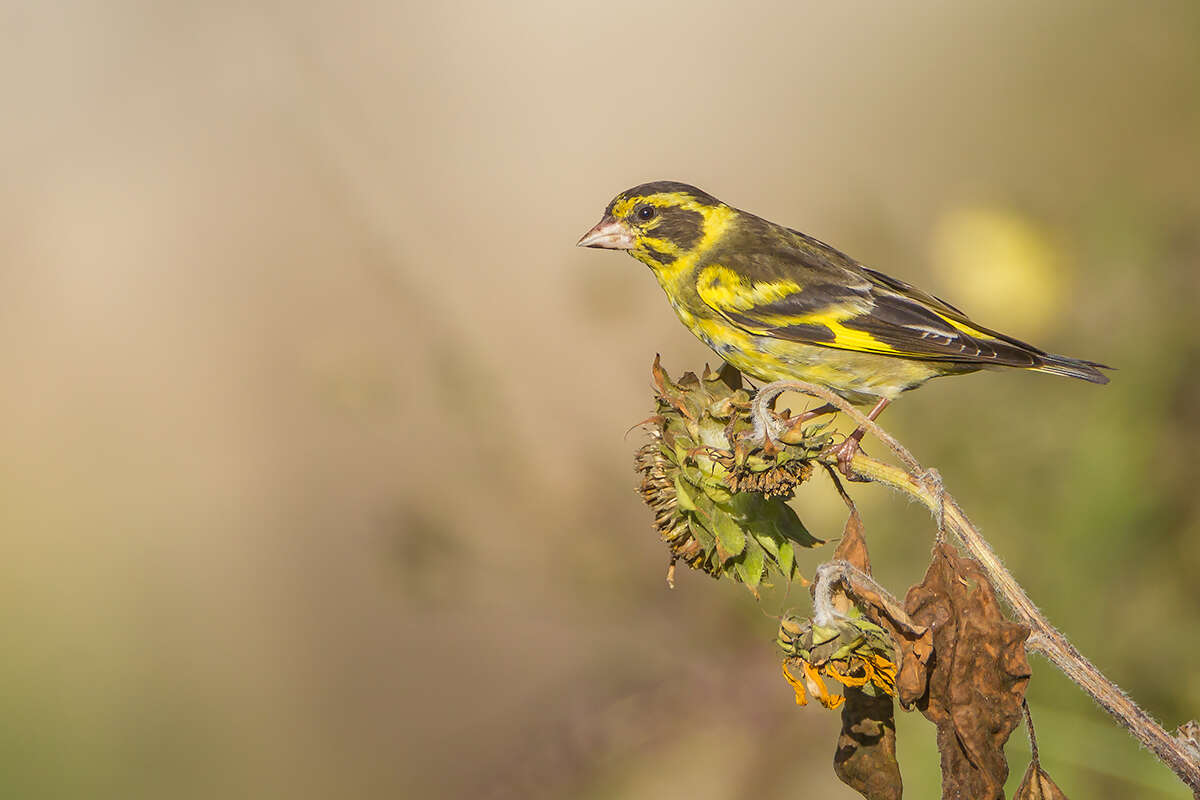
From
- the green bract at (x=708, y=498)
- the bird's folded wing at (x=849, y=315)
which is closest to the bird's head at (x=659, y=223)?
the bird's folded wing at (x=849, y=315)

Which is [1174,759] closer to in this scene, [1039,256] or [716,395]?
[716,395]

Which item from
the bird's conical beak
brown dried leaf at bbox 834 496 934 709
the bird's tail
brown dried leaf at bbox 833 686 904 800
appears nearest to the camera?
brown dried leaf at bbox 834 496 934 709

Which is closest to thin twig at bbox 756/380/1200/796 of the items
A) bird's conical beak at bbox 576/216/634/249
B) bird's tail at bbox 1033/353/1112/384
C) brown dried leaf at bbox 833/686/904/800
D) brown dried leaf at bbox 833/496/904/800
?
brown dried leaf at bbox 833/496/904/800

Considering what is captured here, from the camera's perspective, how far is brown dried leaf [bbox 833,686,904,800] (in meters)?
2.11

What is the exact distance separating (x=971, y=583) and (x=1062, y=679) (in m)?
1.51

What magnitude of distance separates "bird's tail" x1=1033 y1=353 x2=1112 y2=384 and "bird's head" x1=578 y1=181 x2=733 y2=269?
1331mm

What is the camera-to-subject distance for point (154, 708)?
5.35 meters

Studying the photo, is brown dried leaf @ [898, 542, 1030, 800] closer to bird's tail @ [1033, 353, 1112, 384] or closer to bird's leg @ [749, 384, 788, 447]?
bird's leg @ [749, 384, 788, 447]

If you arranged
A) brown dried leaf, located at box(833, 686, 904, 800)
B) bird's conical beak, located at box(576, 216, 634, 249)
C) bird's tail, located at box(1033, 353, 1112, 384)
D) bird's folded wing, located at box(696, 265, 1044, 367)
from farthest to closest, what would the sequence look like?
bird's conical beak, located at box(576, 216, 634, 249) → bird's folded wing, located at box(696, 265, 1044, 367) → bird's tail, located at box(1033, 353, 1112, 384) → brown dried leaf, located at box(833, 686, 904, 800)

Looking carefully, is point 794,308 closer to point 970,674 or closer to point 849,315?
point 849,315

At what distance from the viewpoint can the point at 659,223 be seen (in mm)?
3838

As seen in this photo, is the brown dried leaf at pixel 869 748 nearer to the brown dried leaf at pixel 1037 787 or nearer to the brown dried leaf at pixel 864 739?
the brown dried leaf at pixel 864 739

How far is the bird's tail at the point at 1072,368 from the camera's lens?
2918 millimetres

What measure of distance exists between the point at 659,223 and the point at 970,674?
7.61 feet
